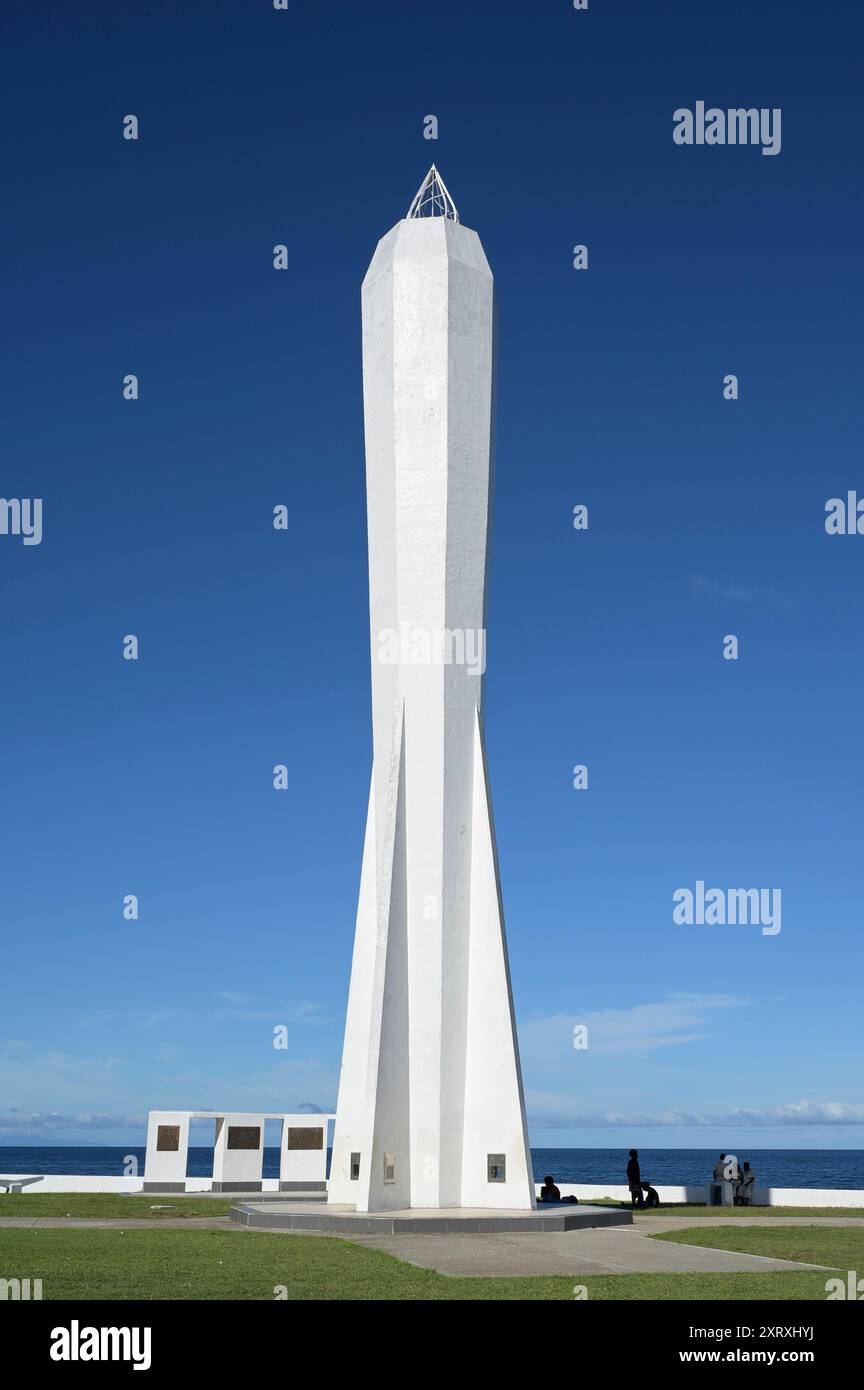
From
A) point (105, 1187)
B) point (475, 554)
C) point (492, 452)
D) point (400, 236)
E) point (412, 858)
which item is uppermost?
point (400, 236)

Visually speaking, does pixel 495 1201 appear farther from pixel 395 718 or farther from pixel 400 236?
pixel 400 236

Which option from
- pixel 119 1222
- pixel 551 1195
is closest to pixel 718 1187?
pixel 551 1195

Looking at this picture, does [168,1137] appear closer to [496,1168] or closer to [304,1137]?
[304,1137]

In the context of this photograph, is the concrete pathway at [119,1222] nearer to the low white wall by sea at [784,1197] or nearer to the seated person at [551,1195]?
the seated person at [551,1195]

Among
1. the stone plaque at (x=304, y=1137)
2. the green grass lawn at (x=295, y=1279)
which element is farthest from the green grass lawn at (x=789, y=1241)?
the stone plaque at (x=304, y=1137)
